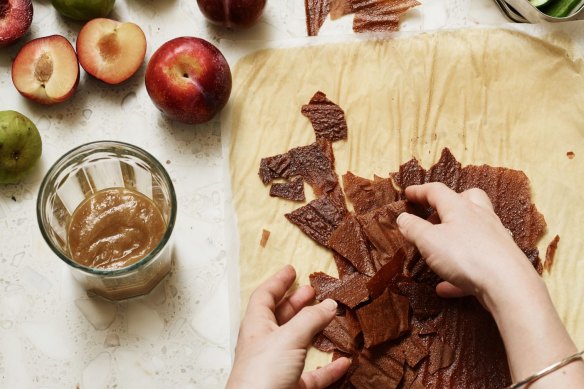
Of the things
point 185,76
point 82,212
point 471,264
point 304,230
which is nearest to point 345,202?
point 304,230

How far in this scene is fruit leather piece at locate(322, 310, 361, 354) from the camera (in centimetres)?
159

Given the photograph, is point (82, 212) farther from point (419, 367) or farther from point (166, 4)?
point (419, 367)

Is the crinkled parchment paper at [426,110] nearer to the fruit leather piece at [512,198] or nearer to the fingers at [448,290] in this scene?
the fruit leather piece at [512,198]

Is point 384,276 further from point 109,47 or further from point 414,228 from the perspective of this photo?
point 109,47

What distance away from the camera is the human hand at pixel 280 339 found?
1.31 m

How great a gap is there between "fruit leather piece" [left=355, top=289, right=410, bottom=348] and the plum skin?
2.07 ft

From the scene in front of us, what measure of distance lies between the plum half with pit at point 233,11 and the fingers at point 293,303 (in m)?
0.73

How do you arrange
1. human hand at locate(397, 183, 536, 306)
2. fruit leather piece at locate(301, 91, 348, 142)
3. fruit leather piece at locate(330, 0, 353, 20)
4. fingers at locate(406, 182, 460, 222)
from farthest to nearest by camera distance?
fruit leather piece at locate(330, 0, 353, 20) < fruit leather piece at locate(301, 91, 348, 142) < fingers at locate(406, 182, 460, 222) < human hand at locate(397, 183, 536, 306)

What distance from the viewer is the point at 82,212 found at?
1568 millimetres

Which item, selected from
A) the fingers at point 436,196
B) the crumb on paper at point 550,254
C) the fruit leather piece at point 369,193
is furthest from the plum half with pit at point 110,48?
the crumb on paper at point 550,254

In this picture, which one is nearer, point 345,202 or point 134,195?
point 134,195

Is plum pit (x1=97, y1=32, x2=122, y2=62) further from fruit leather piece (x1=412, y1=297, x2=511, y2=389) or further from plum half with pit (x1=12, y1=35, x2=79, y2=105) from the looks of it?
fruit leather piece (x1=412, y1=297, x2=511, y2=389)

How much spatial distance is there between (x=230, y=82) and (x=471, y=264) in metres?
0.75

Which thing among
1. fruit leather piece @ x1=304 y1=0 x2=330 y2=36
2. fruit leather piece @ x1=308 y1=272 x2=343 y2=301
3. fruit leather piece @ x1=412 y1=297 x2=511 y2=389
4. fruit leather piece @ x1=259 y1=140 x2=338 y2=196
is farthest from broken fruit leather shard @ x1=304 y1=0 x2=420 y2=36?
fruit leather piece @ x1=412 y1=297 x2=511 y2=389
